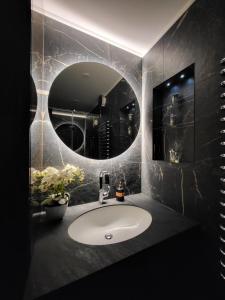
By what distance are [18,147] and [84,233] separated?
2.71 ft

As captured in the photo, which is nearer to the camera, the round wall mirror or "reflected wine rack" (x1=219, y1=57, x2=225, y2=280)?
"reflected wine rack" (x1=219, y1=57, x2=225, y2=280)

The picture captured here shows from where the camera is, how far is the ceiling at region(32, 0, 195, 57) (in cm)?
104

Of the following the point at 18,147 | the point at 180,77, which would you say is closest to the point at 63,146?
the point at 18,147

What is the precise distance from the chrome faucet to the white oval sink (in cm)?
10

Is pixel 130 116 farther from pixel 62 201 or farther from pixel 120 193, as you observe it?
pixel 62 201

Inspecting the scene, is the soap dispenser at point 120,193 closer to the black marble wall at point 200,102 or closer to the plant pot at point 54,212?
the black marble wall at point 200,102

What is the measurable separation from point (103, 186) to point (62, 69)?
1.07m

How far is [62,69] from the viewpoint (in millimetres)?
1176

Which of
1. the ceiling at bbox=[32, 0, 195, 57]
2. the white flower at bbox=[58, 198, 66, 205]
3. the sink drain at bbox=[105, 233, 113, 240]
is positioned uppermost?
the ceiling at bbox=[32, 0, 195, 57]

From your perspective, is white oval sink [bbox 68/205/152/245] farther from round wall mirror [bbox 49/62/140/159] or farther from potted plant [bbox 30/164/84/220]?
round wall mirror [bbox 49/62/140/159]

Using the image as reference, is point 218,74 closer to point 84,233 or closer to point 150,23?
point 150,23

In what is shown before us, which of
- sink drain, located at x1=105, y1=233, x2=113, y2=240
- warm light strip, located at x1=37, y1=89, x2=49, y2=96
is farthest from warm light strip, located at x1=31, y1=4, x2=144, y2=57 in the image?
sink drain, located at x1=105, y1=233, x2=113, y2=240

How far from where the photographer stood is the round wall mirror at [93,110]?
1.18 metres

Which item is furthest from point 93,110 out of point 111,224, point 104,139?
point 111,224
